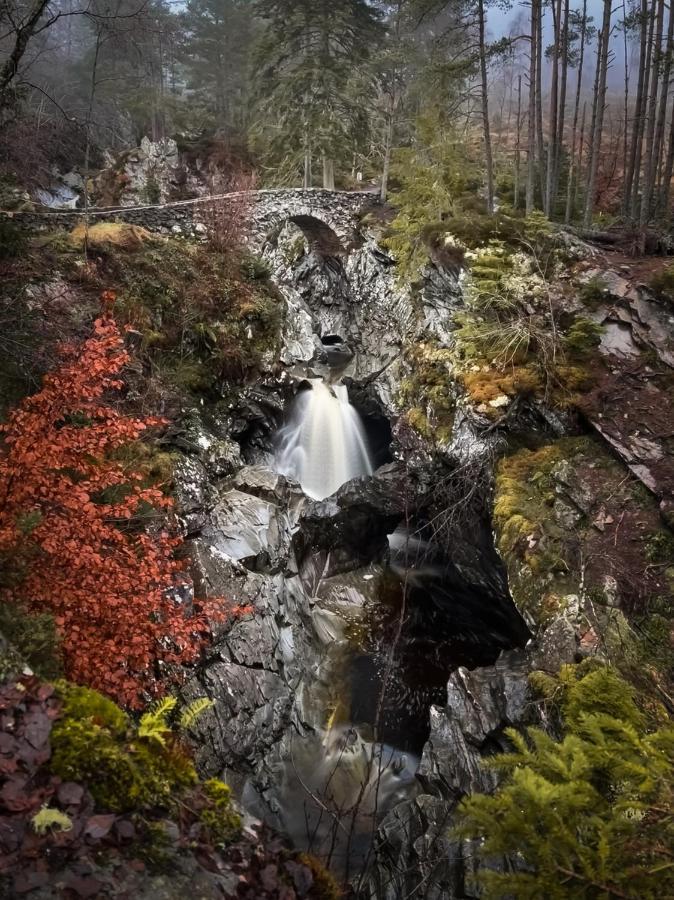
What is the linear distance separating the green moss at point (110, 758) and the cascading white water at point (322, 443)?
42.2 feet

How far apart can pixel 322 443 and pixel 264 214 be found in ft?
30.5

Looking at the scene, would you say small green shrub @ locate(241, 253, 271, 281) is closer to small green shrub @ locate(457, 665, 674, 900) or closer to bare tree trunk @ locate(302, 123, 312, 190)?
bare tree trunk @ locate(302, 123, 312, 190)

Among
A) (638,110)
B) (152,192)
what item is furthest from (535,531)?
(152,192)

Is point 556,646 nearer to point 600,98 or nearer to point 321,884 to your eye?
point 321,884

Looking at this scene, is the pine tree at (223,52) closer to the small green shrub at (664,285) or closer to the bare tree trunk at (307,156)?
the bare tree trunk at (307,156)

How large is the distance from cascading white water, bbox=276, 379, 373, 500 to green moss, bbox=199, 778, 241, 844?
506 inches

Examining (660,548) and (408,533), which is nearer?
(408,533)

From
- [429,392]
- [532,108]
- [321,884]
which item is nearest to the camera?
[321,884]

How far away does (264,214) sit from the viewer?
1861cm

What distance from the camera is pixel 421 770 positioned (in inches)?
316

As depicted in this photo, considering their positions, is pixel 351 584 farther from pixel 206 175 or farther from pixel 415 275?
pixel 206 175

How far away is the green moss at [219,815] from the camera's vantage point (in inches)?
116

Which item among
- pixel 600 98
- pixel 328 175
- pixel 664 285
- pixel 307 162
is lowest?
pixel 664 285

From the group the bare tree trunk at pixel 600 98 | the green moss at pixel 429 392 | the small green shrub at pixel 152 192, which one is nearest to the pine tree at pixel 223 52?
the small green shrub at pixel 152 192
